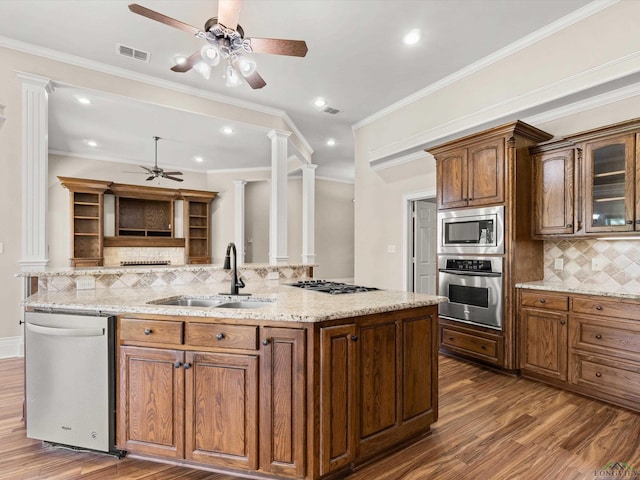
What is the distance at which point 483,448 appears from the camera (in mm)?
2076

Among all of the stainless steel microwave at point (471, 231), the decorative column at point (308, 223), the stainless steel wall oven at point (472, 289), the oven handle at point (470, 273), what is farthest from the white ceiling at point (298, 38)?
the oven handle at point (470, 273)

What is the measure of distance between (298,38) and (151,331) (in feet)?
9.78

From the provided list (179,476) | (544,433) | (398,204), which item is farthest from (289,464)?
(398,204)

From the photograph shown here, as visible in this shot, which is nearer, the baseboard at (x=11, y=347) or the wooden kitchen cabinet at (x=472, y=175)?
the wooden kitchen cabinet at (x=472, y=175)

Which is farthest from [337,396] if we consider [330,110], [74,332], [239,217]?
[239,217]

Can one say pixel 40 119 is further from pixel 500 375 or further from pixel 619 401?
pixel 619 401

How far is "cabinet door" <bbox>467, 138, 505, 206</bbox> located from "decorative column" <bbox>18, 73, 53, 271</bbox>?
177 inches

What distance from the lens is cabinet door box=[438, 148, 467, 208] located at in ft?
11.6

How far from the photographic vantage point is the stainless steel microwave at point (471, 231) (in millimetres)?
3219

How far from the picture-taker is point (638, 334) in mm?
2467

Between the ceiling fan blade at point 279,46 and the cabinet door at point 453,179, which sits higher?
the ceiling fan blade at point 279,46

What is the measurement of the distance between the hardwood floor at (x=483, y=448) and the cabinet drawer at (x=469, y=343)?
51cm

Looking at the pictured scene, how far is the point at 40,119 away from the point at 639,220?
5632 millimetres

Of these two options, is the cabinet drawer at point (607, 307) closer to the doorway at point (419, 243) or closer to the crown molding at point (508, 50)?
the doorway at point (419, 243)
